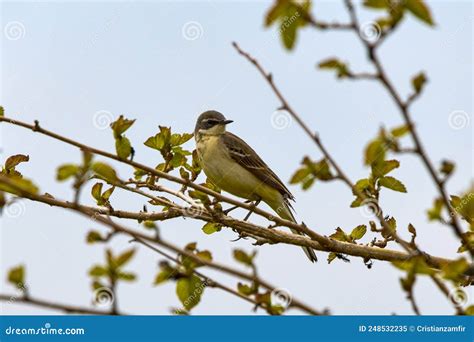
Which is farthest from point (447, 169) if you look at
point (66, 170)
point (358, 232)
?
point (358, 232)

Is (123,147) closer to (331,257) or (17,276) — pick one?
(17,276)

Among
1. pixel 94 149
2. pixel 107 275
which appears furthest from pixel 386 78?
pixel 94 149

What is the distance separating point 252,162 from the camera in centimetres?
887

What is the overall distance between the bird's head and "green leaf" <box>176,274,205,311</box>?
6683 millimetres

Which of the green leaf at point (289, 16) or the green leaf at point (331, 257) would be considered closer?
the green leaf at point (289, 16)

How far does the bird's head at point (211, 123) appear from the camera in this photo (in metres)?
9.44

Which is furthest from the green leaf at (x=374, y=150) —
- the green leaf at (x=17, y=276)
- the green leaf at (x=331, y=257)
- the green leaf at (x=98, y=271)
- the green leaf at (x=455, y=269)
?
the green leaf at (x=331, y=257)

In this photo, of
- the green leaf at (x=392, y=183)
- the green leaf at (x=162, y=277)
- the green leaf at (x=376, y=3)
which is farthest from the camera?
the green leaf at (x=392, y=183)

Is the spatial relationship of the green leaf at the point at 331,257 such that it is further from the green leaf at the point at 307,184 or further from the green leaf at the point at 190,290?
the green leaf at the point at 190,290

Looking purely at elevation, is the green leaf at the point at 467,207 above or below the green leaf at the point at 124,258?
above

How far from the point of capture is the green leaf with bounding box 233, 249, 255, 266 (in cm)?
258

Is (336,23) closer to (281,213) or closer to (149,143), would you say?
(149,143)

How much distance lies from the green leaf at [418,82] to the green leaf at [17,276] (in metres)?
1.47

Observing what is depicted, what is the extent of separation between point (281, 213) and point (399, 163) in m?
4.44
